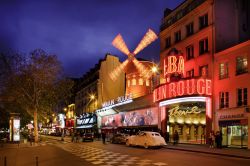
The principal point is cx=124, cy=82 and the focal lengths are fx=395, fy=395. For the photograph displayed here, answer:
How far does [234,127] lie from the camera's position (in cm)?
3594

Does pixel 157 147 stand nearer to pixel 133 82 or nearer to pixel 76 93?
pixel 133 82

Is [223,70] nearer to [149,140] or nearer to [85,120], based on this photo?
[149,140]

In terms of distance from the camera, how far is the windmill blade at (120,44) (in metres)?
62.7

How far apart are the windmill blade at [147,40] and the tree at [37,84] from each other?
41.9ft

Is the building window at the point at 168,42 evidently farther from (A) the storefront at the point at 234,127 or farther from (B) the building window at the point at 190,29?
(A) the storefront at the point at 234,127

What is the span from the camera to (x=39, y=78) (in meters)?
51.5

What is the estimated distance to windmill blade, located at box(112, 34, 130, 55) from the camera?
62650 millimetres

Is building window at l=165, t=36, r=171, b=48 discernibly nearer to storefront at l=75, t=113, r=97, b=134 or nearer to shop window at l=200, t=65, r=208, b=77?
shop window at l=200, t=65, r=208, b=77

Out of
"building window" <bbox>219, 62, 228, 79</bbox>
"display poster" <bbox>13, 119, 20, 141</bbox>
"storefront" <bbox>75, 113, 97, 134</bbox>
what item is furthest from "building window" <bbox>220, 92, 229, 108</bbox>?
"storefront" <bbox>75, 113, 97, 134</bbox>

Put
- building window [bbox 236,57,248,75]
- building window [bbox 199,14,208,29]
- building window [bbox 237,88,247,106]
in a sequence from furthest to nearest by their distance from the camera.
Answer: building window [bbox 199,14,208,29]
building window [bbox 236,57,248,75]
building window [bbox 237,88,247,106]

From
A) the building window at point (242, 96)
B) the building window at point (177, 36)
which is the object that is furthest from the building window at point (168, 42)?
the building window at point (242, 96)

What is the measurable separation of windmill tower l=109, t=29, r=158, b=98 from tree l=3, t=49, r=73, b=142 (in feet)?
42.6

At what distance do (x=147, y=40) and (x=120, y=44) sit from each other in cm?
670

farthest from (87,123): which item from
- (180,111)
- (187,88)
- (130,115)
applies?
(187,88)
